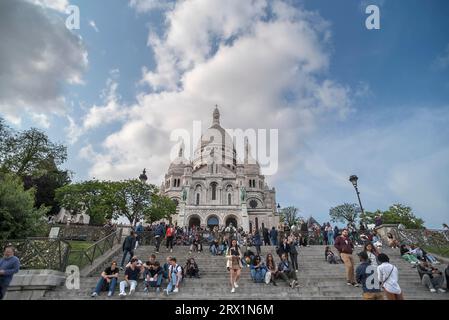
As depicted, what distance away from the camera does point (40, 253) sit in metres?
8.56

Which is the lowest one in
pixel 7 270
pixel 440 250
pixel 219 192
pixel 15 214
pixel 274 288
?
pixel 274 288

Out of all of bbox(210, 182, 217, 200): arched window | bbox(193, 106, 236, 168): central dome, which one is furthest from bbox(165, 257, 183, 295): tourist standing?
bbox(193, 106, 236, 168): central dome

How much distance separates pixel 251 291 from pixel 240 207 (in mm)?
33928

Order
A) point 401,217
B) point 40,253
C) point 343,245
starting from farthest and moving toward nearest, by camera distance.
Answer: point 401,217 → point 343,245 → point 40,253

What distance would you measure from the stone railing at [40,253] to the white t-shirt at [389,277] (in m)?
9.02

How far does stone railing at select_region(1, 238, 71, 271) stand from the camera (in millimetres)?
8445

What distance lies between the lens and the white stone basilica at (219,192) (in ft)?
136

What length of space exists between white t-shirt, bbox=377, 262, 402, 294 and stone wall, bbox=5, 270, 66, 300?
8.70 m

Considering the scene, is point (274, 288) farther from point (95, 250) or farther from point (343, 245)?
point (95, 250)

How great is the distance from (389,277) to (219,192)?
133ft

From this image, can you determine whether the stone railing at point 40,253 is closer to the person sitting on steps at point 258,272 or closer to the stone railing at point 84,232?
the person sitting on steps at point 258,272

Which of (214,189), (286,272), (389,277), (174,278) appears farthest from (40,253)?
(214,189)

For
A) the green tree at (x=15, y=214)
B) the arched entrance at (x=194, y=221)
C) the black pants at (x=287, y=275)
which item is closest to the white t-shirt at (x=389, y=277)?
the black pants at (x=287, y=275)
